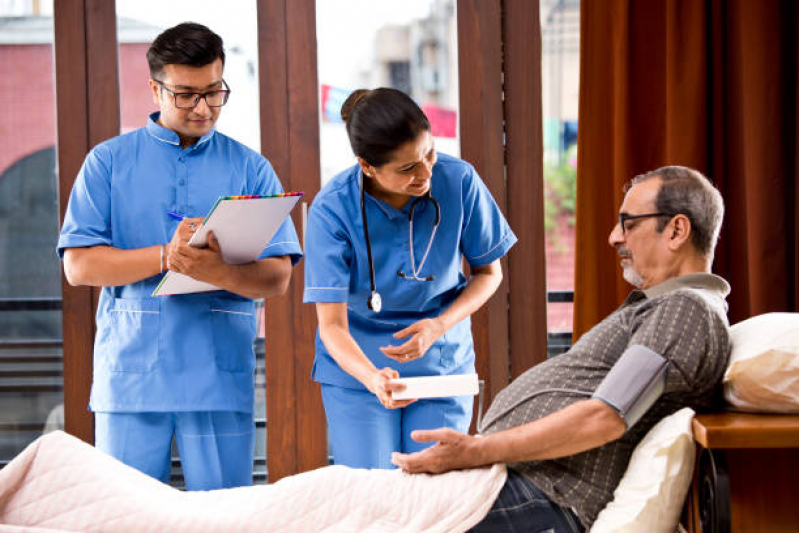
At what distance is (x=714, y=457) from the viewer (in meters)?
1.25

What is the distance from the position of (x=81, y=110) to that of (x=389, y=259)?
1448 mm

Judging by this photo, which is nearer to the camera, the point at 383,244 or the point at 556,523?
the point at 556,523

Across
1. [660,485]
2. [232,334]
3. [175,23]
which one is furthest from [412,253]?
[175,23]

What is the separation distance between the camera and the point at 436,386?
1.65m

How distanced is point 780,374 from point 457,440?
1.84 feet

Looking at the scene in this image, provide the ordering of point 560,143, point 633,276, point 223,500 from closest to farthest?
point 223,500, point 633,276, point 560,143

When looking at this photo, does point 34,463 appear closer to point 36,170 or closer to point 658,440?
point 658,440

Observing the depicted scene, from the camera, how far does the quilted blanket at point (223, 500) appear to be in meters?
1.27

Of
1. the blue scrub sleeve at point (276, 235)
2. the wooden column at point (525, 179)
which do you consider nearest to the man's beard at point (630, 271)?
the blue scrub sleeve at point (276, 235)

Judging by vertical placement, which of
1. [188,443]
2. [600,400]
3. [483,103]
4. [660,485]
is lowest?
[188,443]

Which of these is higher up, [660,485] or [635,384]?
[635,384]

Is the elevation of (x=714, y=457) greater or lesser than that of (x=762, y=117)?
lesser

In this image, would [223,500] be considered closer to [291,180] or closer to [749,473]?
[749,473]

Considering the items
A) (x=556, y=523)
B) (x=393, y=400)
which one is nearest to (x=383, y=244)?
(x=393, y=400)
